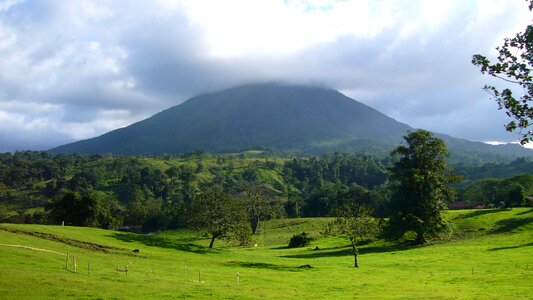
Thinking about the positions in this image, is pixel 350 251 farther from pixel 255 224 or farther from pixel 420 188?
pixel 255 224

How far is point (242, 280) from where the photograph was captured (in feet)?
126

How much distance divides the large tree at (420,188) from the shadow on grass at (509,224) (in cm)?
914

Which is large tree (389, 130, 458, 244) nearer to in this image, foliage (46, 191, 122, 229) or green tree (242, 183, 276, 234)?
green tree (242, 183, 276, 234)

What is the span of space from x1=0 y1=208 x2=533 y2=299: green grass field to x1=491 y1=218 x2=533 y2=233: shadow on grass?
0.46m

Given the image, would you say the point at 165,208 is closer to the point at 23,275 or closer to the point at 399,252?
the point at 399,252

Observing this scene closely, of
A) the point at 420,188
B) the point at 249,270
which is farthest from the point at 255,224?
the point at 249,270

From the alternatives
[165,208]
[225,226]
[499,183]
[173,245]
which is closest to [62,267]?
[173,245]

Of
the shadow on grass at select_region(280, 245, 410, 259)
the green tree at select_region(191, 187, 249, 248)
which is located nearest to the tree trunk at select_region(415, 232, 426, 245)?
the shadow on grass at select_region(280, 245, 410, 259)

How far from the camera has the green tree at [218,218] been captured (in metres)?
74.2

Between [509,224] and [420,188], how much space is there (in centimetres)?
1600

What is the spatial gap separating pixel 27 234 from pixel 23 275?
22.2 metres

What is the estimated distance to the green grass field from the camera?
28766mm

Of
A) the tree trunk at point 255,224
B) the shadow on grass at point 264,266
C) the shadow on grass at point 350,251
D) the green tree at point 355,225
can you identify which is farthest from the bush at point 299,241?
the shadow on grass at point 264,266

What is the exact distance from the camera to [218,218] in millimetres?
74562
